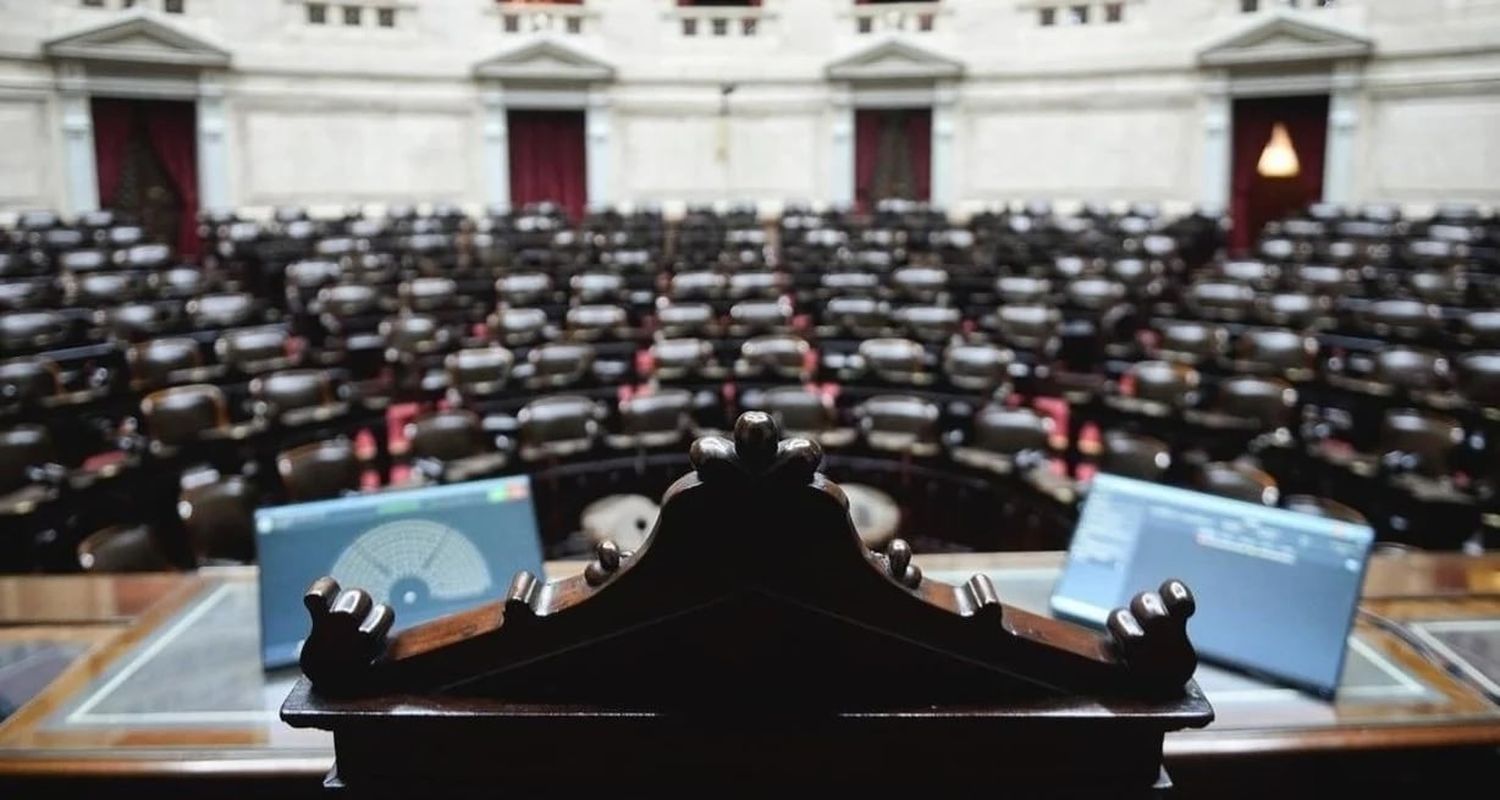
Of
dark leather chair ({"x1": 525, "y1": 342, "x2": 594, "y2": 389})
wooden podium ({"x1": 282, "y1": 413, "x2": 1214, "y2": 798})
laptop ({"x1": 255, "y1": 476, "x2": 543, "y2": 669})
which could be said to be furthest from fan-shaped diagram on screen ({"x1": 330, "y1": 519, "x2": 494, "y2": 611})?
dark leather chair ({"x1": 525, "y1": 342, "x2": 594, "y2": 389})

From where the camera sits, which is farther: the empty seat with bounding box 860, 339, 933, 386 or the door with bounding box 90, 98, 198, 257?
the door with bounding box 90, 98, 198, 257

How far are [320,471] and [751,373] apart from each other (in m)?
2.91

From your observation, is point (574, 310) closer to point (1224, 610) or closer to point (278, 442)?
point (278, 442)

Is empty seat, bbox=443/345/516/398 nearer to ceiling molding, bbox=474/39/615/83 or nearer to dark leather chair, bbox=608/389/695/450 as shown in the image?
dark leather chair, bbox=608/389/695/450

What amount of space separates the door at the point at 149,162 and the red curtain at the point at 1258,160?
536 inches

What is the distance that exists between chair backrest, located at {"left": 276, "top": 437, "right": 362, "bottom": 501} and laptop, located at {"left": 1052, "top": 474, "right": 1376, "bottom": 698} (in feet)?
10.6

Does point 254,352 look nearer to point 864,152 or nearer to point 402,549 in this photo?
point 402,549

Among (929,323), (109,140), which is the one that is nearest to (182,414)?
(929,323)

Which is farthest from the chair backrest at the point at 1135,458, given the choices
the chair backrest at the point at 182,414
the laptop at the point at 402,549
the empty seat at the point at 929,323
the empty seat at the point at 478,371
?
the chair backrest at the point at 182,414

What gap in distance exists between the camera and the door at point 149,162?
542 inches

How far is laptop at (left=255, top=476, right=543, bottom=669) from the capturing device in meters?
2.13

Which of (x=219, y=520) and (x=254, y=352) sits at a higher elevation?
(x=254, y=352)

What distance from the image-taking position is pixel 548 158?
51.5ft

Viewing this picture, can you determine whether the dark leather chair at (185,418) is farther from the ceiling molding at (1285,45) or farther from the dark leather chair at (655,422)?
the ceiling molding at (1285,45)
